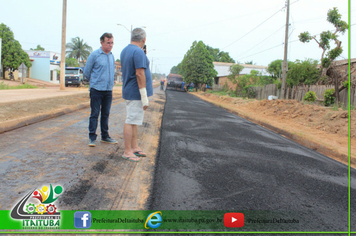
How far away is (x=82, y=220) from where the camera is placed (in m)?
→ 2.05

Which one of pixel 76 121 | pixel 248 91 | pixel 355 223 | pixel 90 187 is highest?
pixel 248 91

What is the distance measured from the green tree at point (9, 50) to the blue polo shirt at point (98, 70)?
39024 mm

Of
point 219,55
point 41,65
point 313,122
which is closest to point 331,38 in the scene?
point 313,122

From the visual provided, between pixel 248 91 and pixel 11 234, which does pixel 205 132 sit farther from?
pixel 248 91

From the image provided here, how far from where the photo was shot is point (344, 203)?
2.86 meters

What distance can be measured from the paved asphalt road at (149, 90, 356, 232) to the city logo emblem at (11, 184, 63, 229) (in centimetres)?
80

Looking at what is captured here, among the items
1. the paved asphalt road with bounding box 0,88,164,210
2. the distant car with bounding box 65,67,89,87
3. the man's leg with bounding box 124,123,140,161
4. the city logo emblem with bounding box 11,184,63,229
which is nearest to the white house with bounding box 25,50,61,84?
the distant car with bounding box 65,67,89,87

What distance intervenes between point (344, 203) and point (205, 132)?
3.93 m

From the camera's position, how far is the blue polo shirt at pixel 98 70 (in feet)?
14.3

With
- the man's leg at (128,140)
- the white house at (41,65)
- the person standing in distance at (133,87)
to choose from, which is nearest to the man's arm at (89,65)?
the person standing in distance at (133,87)

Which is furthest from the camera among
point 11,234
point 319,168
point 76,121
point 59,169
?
point 76,121

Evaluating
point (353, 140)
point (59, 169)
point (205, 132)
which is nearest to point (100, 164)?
point (59, 169)

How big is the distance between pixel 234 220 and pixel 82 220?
4.07ft

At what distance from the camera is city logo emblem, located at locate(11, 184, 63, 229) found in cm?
196
